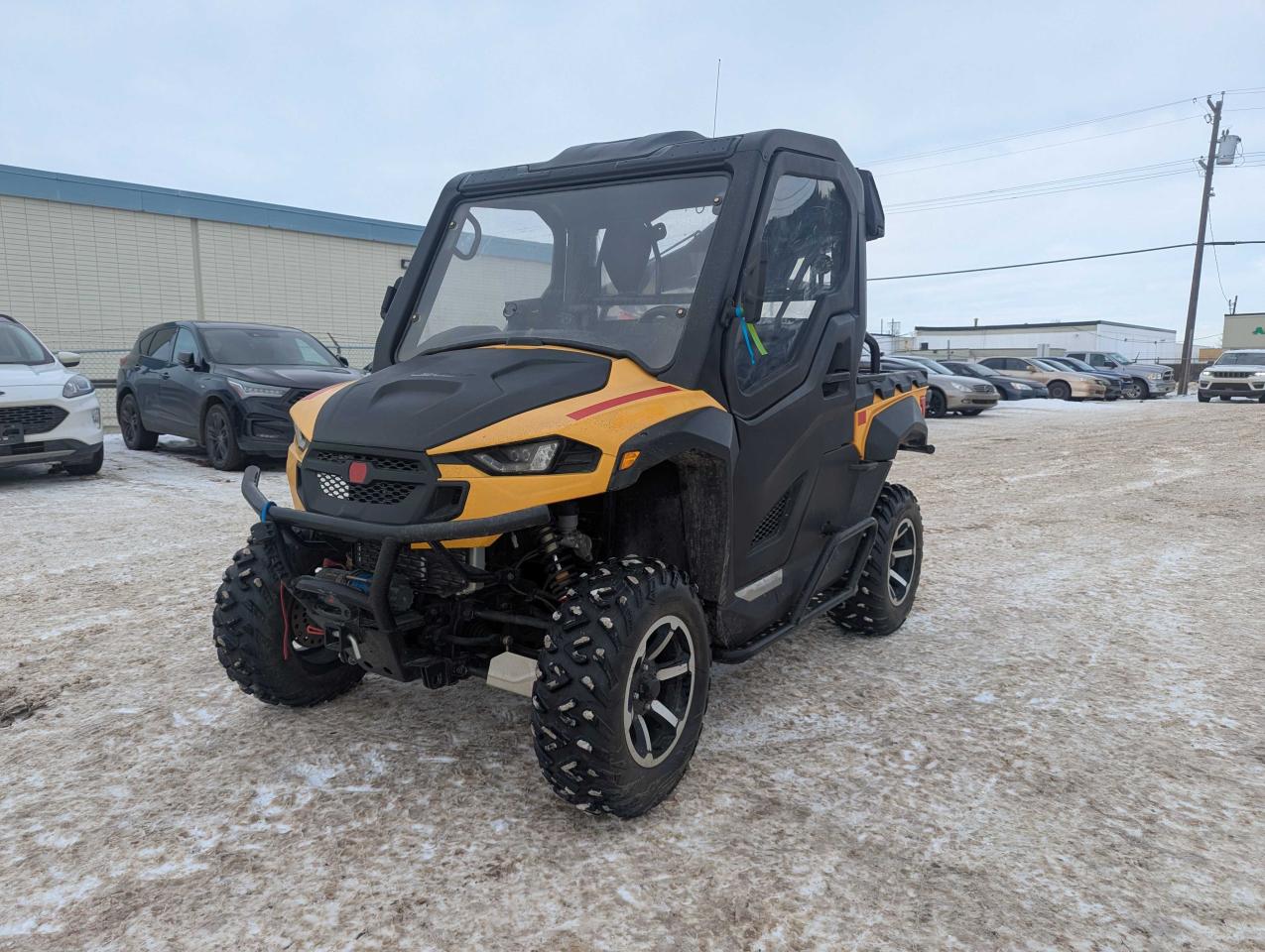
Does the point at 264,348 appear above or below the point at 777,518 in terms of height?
above

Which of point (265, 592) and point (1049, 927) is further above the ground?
point (265, 592)

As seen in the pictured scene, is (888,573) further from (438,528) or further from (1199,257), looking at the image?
(1199,257)

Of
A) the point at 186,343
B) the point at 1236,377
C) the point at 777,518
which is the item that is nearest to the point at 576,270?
the point at 777,518

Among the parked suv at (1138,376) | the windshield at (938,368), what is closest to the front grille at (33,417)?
the windshield at (938,368)

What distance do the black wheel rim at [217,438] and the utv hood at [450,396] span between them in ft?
24.9

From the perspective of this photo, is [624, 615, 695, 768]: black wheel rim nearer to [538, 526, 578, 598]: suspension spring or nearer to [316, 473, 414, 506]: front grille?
[538, 526, 578, 598]: suspension spring

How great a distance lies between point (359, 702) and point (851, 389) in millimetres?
2412

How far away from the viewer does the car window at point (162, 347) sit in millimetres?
11023

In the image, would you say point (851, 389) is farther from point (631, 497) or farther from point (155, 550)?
point (155, 550)

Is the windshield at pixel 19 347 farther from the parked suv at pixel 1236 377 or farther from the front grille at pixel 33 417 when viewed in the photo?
the parked suv at pixel 1236 377

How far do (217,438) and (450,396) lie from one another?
836 cm

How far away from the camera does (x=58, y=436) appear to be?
8.52 metres

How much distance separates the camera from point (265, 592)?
123 inches

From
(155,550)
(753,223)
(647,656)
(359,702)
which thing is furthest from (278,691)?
(155,550)
